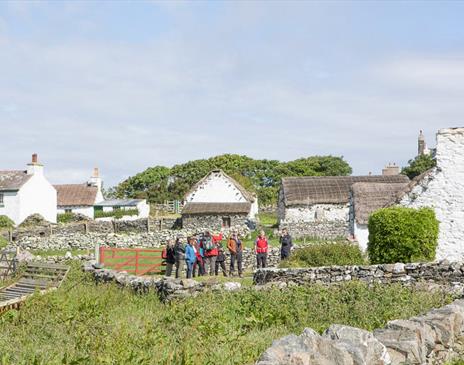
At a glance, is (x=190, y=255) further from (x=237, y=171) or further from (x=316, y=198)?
(x=237, y=171)

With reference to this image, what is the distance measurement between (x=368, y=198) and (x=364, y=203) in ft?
2.79

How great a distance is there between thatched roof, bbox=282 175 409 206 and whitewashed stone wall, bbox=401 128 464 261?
28860 millimetres

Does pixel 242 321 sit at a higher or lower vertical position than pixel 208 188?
lower

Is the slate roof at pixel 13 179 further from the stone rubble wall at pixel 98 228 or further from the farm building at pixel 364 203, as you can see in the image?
the farm building at pixel 364 203

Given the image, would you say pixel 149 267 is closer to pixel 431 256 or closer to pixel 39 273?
pixel 39 273

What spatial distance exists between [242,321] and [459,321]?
3.82 metres

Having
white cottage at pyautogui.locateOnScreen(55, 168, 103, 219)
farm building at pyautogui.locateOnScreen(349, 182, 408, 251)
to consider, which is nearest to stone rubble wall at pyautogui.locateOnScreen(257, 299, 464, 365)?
farm building at pyautogui.locateOnScreen(349, 182, 408, 251)

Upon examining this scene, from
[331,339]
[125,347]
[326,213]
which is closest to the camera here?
[331,339]

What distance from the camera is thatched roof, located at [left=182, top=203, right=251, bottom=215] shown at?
53.5 meters

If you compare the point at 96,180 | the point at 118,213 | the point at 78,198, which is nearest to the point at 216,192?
the point at 118,213

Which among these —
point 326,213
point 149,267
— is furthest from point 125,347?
point 326,213

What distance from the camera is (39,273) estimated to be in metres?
20.7

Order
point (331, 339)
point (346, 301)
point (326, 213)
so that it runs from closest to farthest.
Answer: point (331, 339), point (346, 301), point (326, 213)

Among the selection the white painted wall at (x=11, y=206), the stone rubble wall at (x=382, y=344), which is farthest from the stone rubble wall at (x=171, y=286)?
the white painted wall at (x=11, y=206)
